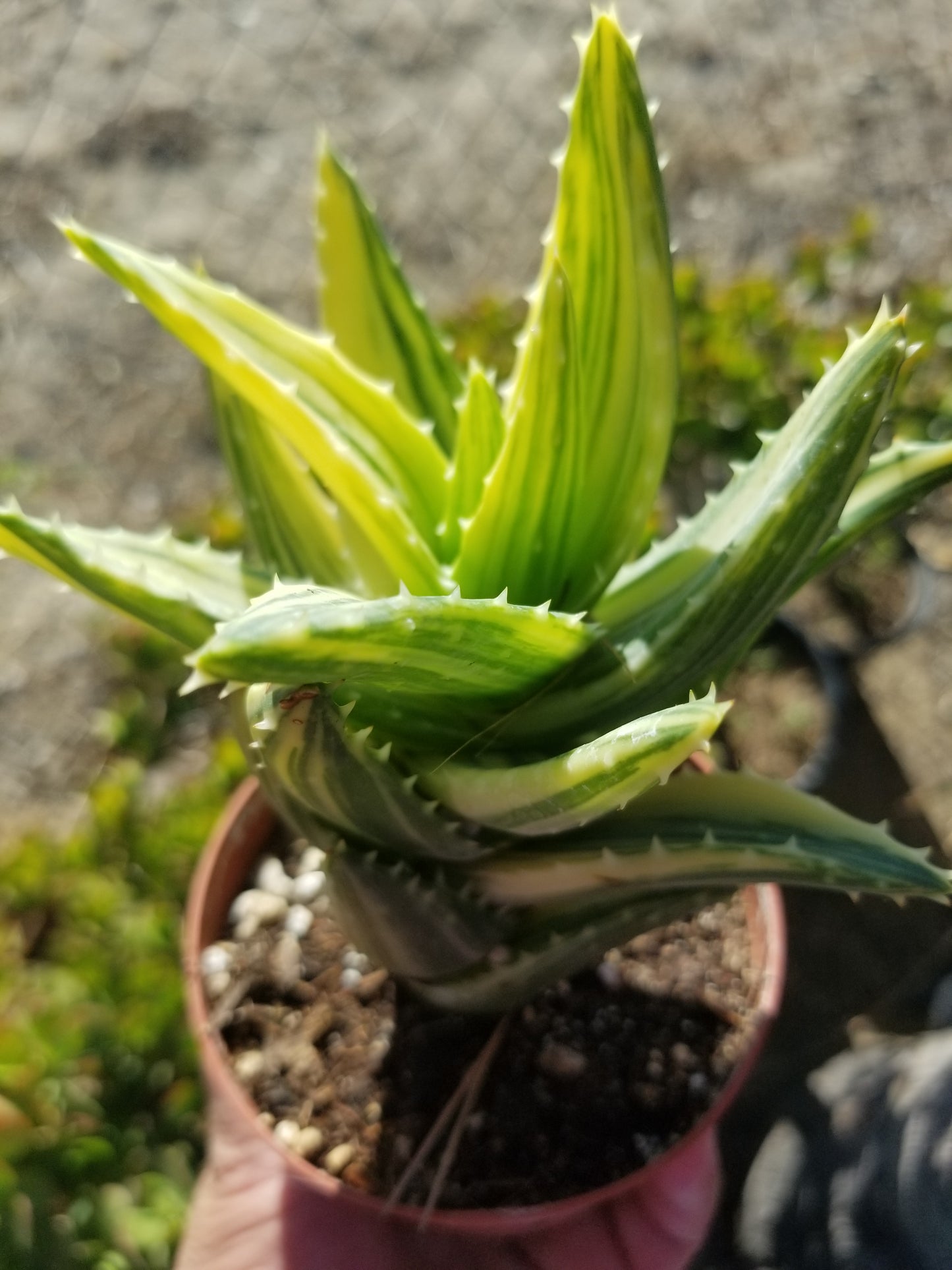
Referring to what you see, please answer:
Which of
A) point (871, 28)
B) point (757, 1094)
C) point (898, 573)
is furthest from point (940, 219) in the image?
point (757, 1094)

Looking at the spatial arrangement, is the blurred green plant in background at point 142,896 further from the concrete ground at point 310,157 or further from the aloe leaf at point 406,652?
the aloe leaf at point 406,652

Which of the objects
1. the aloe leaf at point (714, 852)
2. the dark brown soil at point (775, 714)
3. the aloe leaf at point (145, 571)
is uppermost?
the aloe leaf at point (145, 571)

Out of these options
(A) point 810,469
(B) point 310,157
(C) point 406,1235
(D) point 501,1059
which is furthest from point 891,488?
(B) point 310,157

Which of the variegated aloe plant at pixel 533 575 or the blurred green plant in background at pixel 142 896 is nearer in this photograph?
the variegated aloe plant at pixel 533 575

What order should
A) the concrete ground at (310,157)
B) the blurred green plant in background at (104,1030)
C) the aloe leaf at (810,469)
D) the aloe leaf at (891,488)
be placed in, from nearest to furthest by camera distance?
1. the aloe leaf at (810,469)
2. the aloe leaf at (891,488)
3. the blurred green plant in background at (104,1030)
4. the concrete ground at (310,157)

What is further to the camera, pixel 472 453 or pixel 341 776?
pixel 472 453

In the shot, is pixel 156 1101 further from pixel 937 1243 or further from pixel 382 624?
pixel 382 624

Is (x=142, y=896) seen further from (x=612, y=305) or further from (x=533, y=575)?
(x=612, y=305)

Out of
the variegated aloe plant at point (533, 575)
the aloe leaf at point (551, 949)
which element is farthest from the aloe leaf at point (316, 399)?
the aloe leaf at point (551, 949)
